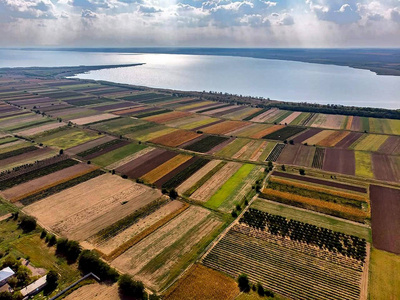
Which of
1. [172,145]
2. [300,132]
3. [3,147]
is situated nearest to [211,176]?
[172,145]

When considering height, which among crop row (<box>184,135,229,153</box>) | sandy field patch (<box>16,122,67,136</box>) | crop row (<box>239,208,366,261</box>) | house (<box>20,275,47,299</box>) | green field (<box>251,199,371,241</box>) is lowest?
house (<box>20,275,47,299</box>)

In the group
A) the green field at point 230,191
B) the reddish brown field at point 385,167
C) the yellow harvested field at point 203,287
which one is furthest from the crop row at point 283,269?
the reddish brown field at point 385,167

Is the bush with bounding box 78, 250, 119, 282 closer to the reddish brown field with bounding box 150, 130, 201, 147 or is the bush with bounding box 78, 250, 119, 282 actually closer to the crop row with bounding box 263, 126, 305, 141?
the reddish brown field with bounding box 150, 130, 201, 147

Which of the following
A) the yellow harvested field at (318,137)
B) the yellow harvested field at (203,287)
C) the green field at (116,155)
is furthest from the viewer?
the yellow harvested field at (318,137)

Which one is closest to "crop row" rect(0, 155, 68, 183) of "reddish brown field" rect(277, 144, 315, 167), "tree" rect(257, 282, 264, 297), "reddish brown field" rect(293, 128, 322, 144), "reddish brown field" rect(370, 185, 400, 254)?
"reddish brown field" rect(277, 144, 315, 167)

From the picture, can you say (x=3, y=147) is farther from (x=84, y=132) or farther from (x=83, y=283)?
(x=83, y=283)

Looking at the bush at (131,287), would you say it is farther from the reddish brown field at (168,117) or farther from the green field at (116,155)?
the reddish brown field at (168,117)
